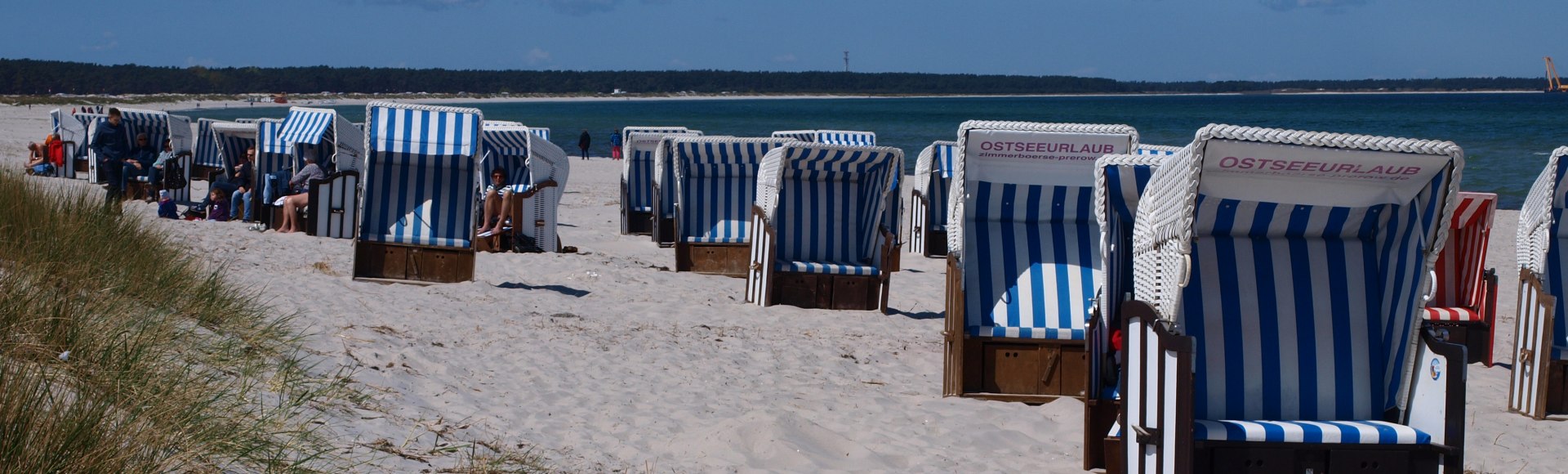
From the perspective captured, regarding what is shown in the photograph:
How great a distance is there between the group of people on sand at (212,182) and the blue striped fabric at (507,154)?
1.63m

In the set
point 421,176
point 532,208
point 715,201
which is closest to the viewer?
point 421,176

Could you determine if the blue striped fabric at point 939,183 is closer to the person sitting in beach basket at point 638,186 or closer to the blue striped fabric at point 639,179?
the person sitting in beach basket at point 638,186

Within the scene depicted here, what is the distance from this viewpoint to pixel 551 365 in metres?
6.30

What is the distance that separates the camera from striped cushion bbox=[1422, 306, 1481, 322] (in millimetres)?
7736

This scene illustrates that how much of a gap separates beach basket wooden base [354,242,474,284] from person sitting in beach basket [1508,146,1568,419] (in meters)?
6.21

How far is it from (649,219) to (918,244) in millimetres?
3039

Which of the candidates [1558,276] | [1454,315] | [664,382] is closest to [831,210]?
[664,382]

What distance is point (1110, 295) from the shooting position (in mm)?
4645

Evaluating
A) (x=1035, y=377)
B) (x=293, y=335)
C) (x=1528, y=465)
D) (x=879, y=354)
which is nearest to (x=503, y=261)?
(x=879, y=354)

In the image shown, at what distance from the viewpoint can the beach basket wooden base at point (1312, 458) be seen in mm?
3828

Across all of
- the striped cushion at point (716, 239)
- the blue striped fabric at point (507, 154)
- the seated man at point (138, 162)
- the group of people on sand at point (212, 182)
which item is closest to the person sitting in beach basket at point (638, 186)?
the blue striped fabric at point (507, 154)

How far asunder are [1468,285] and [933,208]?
21.4 ft

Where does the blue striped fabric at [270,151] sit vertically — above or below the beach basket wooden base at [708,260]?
above

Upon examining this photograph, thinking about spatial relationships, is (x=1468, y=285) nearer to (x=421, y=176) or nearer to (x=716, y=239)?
(x=716, y=239)
